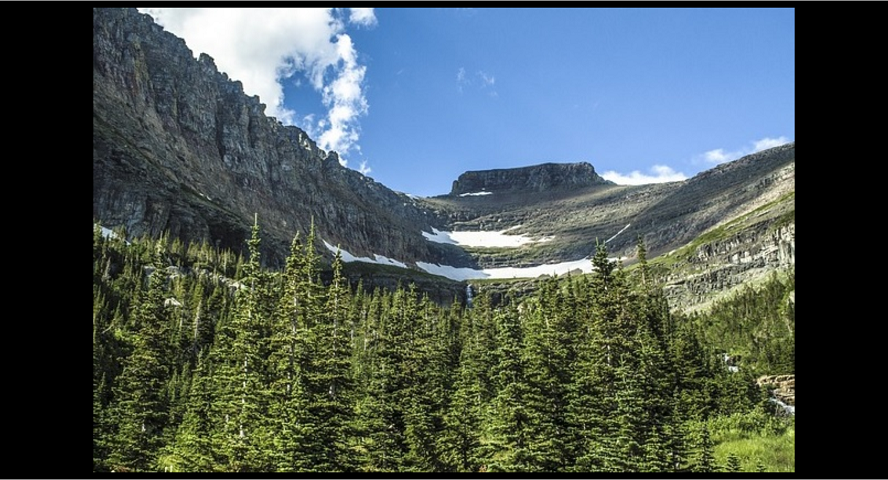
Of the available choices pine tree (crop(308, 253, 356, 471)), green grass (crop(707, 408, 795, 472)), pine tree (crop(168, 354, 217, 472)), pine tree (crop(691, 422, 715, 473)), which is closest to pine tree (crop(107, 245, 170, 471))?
pine tree (crop(168, 354, 217, 472))

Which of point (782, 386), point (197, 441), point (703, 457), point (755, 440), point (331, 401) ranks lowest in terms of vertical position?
point (782, 386)

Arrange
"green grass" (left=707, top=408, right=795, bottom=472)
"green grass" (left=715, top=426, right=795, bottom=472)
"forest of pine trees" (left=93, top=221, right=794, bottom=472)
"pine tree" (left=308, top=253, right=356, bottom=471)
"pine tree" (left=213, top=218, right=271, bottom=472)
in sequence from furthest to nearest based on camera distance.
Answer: "green grass" (left=707, top=408, right=795, bottom=472) < "green grass" (left=715, top=426, right=795, bottom=472) < "pine tree" (left=308, top=253, right=356, bottom=471) < "pine tree" (left=213, top=218, right=271, bottom=472) < "forest of pine trees" (left=93, top=221, right=794, bottom=472)

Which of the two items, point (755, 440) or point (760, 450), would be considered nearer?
point (760, 450)

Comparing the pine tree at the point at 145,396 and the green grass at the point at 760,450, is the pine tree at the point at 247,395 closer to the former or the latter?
the pine tree at the point at 145,396

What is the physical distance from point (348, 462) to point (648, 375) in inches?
676

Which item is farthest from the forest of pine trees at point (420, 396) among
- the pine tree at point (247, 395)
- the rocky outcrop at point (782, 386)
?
the rocky outcrop at point (782, 386)

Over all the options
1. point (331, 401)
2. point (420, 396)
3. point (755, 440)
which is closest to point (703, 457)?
point (755, 440)

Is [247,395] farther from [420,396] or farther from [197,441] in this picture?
[420,396]

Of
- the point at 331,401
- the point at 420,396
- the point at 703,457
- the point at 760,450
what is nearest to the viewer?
the point at 703,457

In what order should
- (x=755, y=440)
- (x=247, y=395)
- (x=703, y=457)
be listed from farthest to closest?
(x=755, y=440) < (x=247, y=395) < (x=703, y=457)

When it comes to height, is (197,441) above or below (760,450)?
above

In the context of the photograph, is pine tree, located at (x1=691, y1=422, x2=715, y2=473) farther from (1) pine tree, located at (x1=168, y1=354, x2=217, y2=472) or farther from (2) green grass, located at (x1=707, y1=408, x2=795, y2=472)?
(1) pine tree, located at (x1=168, y1=354, x2=217, y2=472)

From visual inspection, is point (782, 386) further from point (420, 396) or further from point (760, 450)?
point (420, 396)
